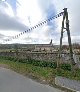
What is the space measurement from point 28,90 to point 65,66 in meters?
7.84

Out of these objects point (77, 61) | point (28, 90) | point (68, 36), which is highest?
point (68, 36)

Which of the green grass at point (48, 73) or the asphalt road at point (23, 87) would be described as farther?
the green grass at point (48, 73)

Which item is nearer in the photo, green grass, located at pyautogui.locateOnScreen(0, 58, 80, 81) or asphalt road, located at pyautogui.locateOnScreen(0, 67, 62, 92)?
asphalt road, located at pyautogui.locateOnScreen(0, 67, 62, 92)

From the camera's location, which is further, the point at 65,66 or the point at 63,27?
the point at 65,66

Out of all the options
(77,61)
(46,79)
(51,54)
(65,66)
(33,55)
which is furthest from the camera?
(33,55)

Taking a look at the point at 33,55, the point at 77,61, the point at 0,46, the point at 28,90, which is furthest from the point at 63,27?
the point at 0,46

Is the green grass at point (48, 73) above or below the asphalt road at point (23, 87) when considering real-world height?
above

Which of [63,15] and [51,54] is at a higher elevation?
[63,15]

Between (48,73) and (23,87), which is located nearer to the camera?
(23,87)

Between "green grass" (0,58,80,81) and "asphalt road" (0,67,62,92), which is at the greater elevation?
"green grass" (0,58,80,81)

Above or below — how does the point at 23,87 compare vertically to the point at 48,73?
below

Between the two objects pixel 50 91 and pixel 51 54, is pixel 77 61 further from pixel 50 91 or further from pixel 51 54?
pixel 51 54

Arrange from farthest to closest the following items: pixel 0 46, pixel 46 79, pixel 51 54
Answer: pixel 0 46, pixel 51 54, pixel 46 79

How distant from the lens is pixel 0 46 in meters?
102
